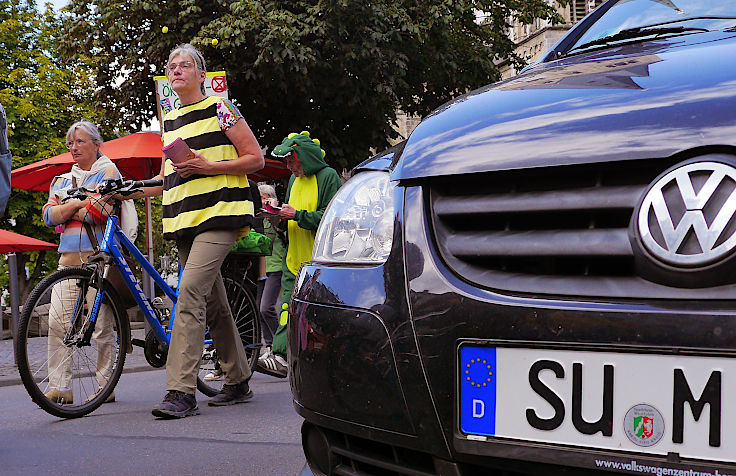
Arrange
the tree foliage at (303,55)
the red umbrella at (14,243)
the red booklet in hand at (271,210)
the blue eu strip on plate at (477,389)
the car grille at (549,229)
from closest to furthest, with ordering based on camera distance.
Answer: the car grille at (549,229) → the blue eu strip on plate at (477,389) → the red booklet in hand at (271,210) → the red umbrella at (14,243) → the tree foliage at (303,55)

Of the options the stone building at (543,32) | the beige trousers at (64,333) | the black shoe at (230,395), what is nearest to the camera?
the beige trousers at (64,333)

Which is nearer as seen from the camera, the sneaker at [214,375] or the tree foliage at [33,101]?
the sneaker at [214,375]

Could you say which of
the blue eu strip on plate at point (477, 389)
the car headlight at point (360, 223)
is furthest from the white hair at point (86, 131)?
the blue eu strip on plate at point (477, 389)

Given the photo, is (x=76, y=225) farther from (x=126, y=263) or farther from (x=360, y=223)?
(x=360, y=223)

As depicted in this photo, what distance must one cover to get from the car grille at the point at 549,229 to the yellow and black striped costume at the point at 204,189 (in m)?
3.03

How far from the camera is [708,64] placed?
193 cm

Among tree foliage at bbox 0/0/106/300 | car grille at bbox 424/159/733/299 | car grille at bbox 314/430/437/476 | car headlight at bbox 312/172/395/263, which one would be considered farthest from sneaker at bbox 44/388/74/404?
tree foliage at bbox 0/0/106/300

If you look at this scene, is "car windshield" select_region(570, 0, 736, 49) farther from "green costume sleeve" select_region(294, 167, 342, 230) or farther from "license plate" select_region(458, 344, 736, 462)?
"green costume sleeve" select_region(294, 167, 342, 230)

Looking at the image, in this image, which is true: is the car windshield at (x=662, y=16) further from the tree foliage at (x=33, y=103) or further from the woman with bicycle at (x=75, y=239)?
the tree foliage at (x=33, y=103)

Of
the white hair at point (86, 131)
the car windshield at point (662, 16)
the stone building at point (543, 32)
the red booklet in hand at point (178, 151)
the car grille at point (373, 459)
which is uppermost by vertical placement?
the stone building at point (543, 32)

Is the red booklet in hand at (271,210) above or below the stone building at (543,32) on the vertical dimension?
below

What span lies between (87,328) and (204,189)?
1.00 m

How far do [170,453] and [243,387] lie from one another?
4.72 feet

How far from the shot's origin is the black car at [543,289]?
161cm
